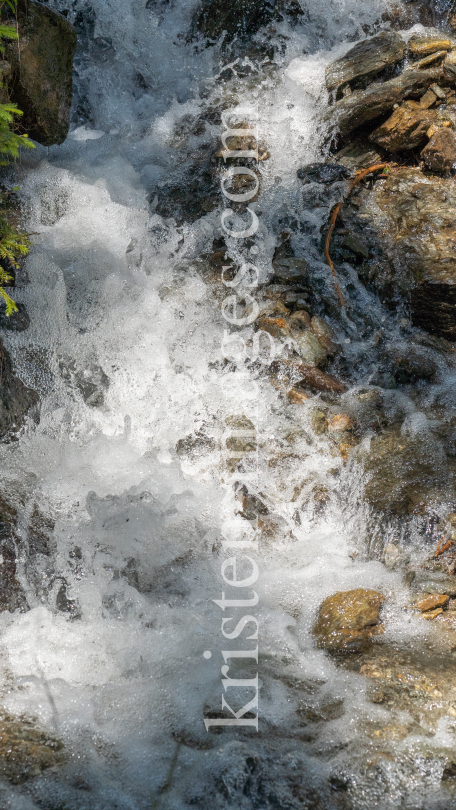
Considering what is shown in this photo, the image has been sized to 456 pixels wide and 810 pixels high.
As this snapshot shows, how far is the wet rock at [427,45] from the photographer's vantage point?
649 cm

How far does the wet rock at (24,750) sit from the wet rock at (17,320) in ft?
8.52

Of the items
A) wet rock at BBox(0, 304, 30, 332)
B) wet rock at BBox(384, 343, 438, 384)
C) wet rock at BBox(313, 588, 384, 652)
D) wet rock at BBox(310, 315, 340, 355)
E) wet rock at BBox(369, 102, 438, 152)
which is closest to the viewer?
wet rock at BBox(313, 588, 384, 652)

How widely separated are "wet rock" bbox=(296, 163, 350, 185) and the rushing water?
17 cm

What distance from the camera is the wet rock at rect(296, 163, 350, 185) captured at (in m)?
6.06

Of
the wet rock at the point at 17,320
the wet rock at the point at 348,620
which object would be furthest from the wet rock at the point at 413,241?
the wet rock at the point at 17,320

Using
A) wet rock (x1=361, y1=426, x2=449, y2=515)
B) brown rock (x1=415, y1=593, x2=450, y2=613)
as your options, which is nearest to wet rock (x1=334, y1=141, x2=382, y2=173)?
wet rock (x1=361, y1=426, x2=449, y2=515)

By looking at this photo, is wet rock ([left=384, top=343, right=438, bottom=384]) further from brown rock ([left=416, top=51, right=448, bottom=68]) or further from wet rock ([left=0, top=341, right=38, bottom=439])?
brown rock ([left=416, top=51, right=448, bottom=68])

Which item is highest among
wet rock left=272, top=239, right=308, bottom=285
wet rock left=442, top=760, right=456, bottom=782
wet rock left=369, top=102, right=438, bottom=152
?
wet rock left=369, top=102, right=438, bottom=152

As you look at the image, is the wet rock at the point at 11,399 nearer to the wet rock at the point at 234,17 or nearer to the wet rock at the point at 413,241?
the wet rock at the point at 413,241

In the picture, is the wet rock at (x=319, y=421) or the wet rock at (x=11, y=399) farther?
the wet rock at (x=319, y=421)

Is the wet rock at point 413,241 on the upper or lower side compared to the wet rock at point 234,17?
lower

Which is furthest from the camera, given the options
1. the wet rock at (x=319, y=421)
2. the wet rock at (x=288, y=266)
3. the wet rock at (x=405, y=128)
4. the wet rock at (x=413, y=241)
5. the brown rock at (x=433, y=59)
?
the brown rock at (x=433, y=59)

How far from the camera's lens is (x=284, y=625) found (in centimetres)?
350

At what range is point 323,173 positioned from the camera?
6.12 meters
